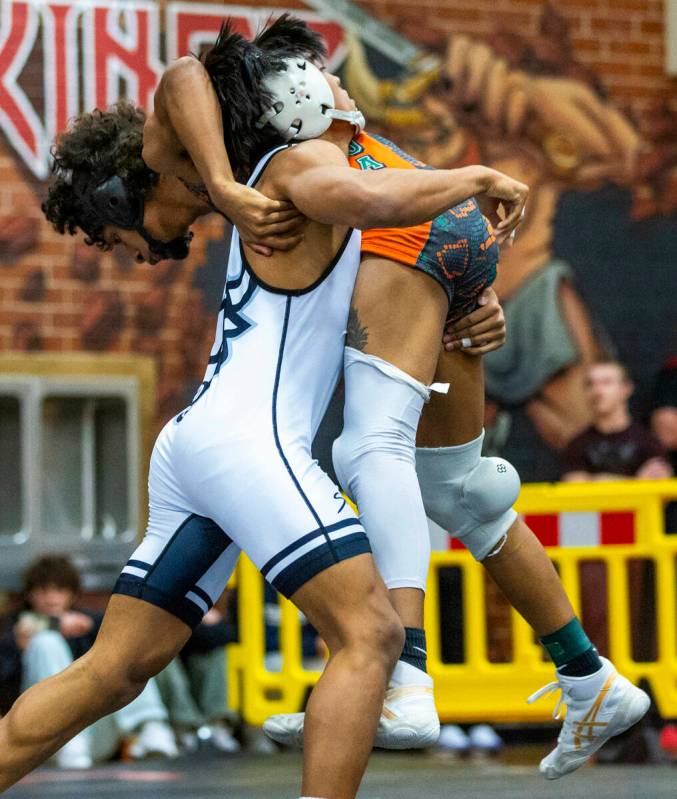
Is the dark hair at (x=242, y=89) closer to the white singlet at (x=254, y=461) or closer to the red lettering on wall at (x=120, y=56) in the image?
the white singlet at (x=254, y=461)

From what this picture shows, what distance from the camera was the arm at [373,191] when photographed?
3057mm

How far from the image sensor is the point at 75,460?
775 cm

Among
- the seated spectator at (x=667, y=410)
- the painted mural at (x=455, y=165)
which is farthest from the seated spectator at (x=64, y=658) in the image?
the seated spectator at (x=667, y=410)

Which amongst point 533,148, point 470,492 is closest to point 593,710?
point 470,492

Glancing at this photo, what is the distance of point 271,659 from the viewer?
686cm

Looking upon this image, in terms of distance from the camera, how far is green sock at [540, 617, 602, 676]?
3.83 meters

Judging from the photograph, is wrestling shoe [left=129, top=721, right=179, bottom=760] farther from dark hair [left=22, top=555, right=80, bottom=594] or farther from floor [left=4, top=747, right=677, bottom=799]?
dark hair [left=22, top=555, right=80, bottom=594]

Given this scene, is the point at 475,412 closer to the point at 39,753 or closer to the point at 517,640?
the point at 39,753

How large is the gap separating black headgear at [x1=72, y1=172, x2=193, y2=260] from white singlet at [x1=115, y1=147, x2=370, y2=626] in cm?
33

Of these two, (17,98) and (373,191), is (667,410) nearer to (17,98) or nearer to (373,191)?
(17,98)

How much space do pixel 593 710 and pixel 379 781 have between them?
2010 mm

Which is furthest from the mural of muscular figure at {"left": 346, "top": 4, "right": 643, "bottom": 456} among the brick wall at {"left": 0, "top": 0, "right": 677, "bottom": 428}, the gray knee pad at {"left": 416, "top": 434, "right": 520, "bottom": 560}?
the gray knee pad at {"left": 416, "top": 434, "right": 520, "bottom": 560}

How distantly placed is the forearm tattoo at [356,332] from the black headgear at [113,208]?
516 millimetres

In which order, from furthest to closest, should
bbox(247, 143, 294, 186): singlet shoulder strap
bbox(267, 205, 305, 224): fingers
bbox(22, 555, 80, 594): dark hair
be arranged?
bbox(22, 555, 80, 594): dark hair, bbox(247, 143, 294, 186): singlet shoulder strap, bbox(267, 205, 305, 224): fingers
